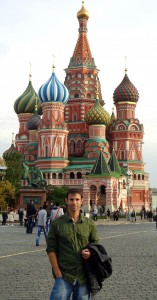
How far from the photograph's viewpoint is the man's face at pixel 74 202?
554 cm

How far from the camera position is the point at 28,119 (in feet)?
265

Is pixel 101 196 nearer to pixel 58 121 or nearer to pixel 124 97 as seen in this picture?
pixel 58 121

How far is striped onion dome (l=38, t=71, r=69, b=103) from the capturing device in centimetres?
6738

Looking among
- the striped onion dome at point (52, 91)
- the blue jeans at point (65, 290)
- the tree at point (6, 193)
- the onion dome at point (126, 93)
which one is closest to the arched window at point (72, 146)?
the striped onion dome at point (52, 91)

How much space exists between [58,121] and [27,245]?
51527 millimetres

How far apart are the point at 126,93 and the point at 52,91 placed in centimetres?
1328

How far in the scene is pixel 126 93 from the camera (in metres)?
75.4

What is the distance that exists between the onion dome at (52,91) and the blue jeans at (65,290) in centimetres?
6262

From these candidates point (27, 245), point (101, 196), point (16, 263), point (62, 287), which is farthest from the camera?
point (101, 196)

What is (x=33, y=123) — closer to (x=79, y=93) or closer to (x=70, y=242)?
(x=79, y=93)

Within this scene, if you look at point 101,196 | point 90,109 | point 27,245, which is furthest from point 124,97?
point 27,245

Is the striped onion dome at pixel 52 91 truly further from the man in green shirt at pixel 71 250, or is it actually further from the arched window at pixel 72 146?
the man in green shirt at pixel 71 250

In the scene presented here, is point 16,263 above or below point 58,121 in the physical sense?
below

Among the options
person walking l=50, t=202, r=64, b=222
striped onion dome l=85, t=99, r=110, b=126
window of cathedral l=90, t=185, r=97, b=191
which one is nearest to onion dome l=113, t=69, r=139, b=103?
striped onion dome l=85, t=99, r=110, b=126
